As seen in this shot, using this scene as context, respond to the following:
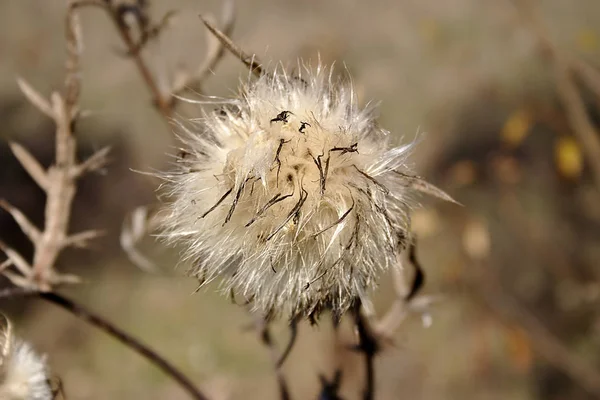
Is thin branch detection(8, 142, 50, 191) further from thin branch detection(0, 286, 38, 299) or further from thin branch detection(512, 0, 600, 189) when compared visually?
thin branch detection(512, 0, 600, 189)

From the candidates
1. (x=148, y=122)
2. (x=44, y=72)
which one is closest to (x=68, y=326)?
(x=148, y=122)

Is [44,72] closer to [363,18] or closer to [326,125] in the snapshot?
[363,18]

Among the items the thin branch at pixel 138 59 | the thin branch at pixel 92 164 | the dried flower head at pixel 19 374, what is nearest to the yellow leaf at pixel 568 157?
the thin branch at pixel 138 59

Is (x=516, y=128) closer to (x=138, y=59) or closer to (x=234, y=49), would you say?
(x=138, y=59)

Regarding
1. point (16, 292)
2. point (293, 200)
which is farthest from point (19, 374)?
point (293, 200)

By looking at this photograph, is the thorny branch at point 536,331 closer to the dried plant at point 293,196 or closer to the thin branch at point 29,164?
the dried plant at point 293,196

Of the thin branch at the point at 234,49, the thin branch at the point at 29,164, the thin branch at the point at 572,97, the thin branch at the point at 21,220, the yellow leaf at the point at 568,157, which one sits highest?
the thin branch at the point at 234,49
